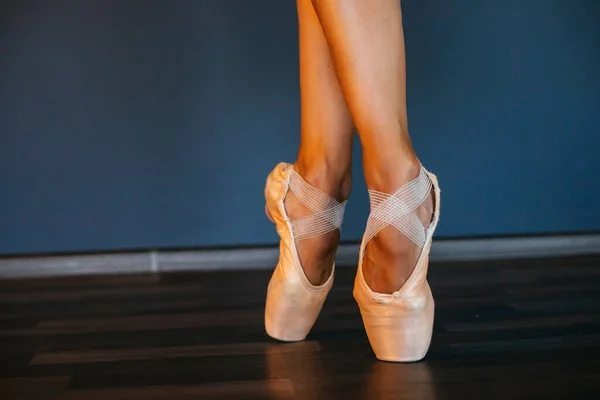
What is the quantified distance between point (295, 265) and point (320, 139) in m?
0.18

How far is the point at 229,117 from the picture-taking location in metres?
1.67

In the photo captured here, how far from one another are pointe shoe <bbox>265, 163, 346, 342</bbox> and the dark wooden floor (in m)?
0.03

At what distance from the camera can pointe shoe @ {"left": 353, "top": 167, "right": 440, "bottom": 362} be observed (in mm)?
810

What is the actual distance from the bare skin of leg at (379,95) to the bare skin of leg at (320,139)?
12cm

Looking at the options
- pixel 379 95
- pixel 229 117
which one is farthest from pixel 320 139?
pixel 229 117

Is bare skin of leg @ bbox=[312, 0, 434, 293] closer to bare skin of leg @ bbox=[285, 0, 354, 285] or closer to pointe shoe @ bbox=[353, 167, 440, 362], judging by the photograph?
→ pointe shoe @ bbox=[353, 167, 440, 362]

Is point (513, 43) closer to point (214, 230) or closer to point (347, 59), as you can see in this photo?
point (214, 230)

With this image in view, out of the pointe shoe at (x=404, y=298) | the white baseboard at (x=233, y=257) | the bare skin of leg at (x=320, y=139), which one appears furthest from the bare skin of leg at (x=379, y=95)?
the white baseboard at (x=233, y=257)

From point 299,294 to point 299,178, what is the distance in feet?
0.54

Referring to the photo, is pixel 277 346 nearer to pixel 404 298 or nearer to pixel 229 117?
pixel 404 298

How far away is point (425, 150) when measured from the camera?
1701 mm

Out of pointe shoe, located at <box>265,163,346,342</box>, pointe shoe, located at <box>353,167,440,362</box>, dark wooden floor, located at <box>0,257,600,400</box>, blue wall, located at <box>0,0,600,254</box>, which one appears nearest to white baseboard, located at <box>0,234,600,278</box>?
blue wall, located at <box>0,0,600,254</box>

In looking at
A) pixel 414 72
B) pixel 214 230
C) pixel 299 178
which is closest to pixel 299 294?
pixel 299 178

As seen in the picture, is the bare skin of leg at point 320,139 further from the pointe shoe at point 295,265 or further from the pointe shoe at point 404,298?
the pointe shoe at point 404,298
